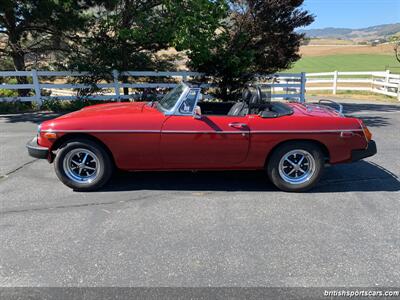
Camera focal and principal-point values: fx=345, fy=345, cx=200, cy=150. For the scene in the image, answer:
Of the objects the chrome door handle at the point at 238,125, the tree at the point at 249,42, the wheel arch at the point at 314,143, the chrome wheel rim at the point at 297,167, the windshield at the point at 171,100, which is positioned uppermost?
the tree at the point at 249,42

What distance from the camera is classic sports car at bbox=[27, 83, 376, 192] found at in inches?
164

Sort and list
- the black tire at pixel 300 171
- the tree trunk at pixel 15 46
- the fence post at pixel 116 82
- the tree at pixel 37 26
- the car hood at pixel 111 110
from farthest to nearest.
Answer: the fence post at pixel 116 82
the tree trunk at pixel 15 46
the tree at pixel 37 26
the car hood at pixel 111 110
the black tire at pixel 300 171

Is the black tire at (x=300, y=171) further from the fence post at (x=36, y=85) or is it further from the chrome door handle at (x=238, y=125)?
the fence post at (x=36, y=85)

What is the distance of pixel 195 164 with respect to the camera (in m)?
4.31

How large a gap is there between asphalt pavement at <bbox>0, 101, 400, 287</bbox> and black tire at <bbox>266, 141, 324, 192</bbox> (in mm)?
133

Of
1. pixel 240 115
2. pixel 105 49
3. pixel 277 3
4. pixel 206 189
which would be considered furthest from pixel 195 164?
pixel 277 3

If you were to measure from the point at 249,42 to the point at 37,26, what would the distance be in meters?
6.92

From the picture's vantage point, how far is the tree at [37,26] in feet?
31.2

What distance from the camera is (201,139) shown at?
4.19m

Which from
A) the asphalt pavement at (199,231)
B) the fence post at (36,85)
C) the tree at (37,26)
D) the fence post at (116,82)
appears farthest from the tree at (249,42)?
the asphalt pavement at (199,231)

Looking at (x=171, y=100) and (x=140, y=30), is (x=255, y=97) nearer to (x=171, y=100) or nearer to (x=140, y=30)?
(x=171, y=100)

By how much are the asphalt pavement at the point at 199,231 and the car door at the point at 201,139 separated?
1.44ft

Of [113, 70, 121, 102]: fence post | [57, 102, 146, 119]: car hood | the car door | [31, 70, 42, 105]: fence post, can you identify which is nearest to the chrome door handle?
the car door

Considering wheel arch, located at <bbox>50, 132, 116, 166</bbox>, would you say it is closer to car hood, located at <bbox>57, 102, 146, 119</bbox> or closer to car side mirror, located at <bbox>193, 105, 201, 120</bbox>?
car hood, located at <bbox>57, 102, 146, 119</bbox>
